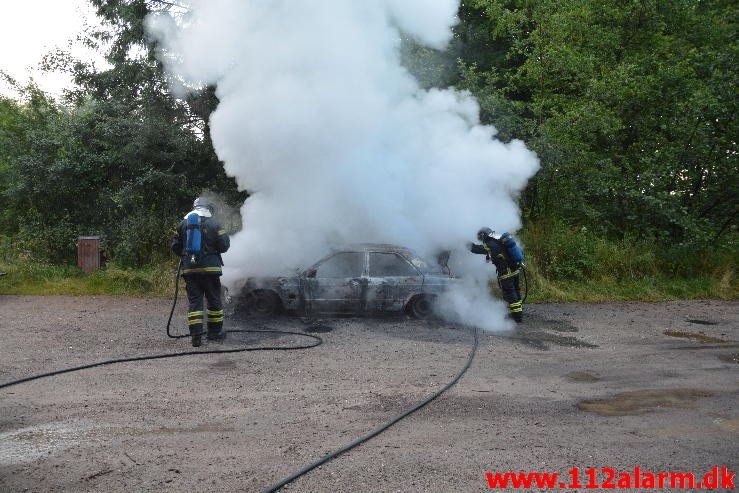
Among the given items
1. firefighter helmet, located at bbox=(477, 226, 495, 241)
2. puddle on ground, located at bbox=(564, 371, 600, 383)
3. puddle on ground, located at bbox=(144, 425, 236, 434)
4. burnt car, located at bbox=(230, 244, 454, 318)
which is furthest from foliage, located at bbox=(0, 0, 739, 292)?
puddle on ground, located at bbox=(144, 425, 236, 434)

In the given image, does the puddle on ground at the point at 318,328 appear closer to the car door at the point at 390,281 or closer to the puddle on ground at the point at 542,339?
the car door at the point at 390,281

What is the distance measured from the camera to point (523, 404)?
479cm

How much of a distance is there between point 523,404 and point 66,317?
7.39 metres

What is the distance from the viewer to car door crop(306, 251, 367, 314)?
27.1ft

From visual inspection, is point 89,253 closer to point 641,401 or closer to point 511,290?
point 511,290

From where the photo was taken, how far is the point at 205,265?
7184mm

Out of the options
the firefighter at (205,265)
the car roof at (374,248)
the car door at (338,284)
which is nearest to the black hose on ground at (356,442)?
the car door at (338,284)

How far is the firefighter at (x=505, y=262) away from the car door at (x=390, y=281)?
1085mm

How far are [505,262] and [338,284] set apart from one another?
8.73 ft

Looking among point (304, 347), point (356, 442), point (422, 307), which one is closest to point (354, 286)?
point (422, 307)

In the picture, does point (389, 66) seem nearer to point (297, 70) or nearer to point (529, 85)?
point (297, 70)

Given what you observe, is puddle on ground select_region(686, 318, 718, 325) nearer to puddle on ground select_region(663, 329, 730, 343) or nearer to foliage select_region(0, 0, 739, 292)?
puddle on ground select_region(663, 329, 730, 343)

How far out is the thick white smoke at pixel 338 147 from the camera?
27.4ft

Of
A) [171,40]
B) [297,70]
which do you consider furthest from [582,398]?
[171,40]
